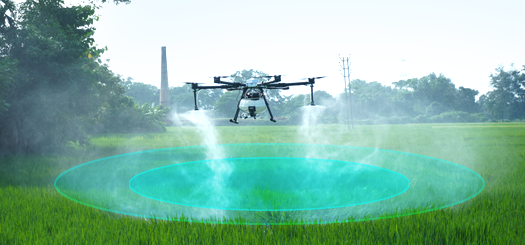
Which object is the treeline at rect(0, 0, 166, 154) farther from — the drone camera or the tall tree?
the tall tree

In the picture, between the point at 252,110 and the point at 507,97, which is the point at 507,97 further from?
the point at 252,110

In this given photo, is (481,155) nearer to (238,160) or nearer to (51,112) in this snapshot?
(238,160)
